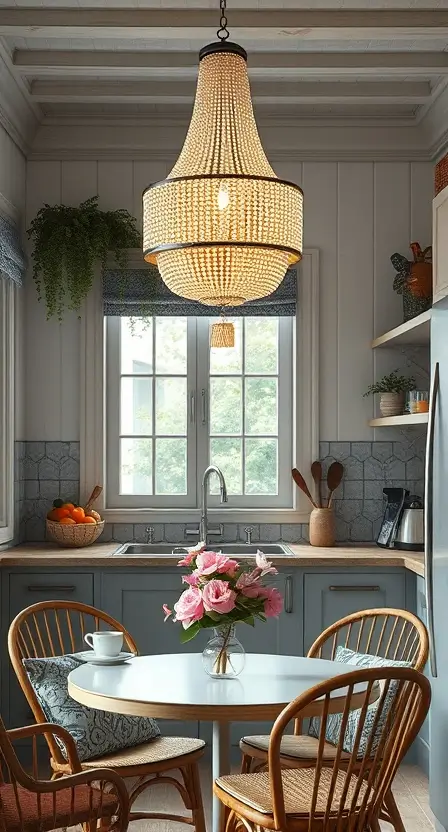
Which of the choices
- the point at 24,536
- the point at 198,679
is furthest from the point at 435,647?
the point at 24,536

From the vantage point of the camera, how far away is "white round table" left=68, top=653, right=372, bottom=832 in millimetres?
2527

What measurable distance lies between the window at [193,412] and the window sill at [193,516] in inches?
2.4

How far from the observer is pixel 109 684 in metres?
2.75

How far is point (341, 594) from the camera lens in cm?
440

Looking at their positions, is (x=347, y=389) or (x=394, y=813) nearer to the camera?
(x=394, y=813)

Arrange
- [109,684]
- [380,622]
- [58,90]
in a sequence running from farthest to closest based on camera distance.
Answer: [58,90], [380,622], [109,684]

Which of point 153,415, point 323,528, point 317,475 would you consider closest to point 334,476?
point 317,475

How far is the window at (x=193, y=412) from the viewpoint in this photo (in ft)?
16.5

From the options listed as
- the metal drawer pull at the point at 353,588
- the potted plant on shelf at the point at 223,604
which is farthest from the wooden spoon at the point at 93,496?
the potted plant on shelf at the point at 223,604

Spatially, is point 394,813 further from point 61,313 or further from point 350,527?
point 61,313

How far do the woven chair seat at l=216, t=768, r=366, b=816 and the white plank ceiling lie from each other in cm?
271

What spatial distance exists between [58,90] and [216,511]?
2145 millimetres

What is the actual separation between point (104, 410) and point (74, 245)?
0.82m

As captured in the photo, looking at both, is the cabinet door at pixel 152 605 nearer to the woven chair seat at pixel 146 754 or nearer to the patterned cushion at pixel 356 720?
the patterned cushion at pixel 356 720
